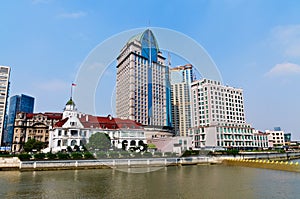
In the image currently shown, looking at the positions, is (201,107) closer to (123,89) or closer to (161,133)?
(161,133)

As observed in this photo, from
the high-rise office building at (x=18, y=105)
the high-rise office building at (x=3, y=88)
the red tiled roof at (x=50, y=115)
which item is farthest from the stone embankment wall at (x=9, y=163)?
the high-rise office building at (x=18, y=105)

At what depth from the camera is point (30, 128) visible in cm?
7900

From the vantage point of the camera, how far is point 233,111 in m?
95.2

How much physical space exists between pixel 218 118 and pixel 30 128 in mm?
69792

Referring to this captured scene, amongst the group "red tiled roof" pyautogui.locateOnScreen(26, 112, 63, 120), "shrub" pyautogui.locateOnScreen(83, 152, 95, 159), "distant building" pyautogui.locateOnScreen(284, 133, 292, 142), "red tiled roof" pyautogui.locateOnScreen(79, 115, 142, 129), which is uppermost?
"red tiled roof" pyautogui.locateOnScreen(26, 112, 63, 120)

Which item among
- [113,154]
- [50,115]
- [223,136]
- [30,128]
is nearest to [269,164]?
[113,154]

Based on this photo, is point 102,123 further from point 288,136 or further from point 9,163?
point 288,136

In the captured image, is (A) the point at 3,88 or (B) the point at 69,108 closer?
(B) the point at 69,108

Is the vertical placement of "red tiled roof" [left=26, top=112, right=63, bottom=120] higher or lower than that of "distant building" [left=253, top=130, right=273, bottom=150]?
higher

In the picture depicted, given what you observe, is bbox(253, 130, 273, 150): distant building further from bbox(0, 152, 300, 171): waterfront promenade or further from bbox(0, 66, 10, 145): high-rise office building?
bbox(0, 66, 10, 145): high-rise office building

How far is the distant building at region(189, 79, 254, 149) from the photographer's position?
83.3 m

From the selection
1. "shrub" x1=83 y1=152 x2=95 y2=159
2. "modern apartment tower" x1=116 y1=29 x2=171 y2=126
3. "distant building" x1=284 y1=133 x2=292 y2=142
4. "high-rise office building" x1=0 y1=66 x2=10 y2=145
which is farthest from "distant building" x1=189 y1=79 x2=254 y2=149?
"high-rise office building" x1=0 y1=66 x2=10 y2=145

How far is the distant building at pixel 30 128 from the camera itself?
251ft

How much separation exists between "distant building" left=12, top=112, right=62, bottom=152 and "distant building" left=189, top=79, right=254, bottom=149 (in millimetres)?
54798
